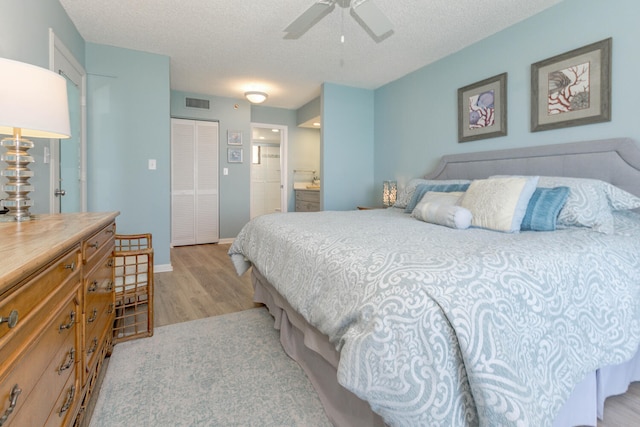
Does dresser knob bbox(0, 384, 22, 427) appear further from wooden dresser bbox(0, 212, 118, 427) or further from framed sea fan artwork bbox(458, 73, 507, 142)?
framed sea fan artwork bbox(458, 73, 507, 142)

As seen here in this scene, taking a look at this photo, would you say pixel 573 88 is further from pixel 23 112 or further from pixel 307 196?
pixel 307 196

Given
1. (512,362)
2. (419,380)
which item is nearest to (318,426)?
(419,380)

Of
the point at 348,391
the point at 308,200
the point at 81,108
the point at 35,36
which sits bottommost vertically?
the point at 348,391

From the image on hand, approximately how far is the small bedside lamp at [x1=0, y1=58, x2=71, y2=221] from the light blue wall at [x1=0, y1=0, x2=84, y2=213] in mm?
361

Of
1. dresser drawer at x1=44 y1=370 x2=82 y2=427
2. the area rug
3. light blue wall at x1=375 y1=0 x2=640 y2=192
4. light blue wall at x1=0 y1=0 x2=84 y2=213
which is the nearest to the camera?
dresser drawer at x1=44 y1=370 x2=82 y2=427

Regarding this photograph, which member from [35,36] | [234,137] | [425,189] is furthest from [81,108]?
[425,189]

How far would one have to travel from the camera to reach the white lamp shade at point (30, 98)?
1223 millimetres

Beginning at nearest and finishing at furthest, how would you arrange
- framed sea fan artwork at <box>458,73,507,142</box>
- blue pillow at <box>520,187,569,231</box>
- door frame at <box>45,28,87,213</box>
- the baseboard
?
blue pillow at <box>520,187,569,231</box>, door frame at <box>45,28,87,213</box>, framed sea fan artwork at <box>458,73,507,142</box>, the baseboard

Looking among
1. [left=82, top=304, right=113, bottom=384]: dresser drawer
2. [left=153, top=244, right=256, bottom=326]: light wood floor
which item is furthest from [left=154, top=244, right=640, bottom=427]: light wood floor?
[left=82, top=304, right=113, bottom=384]: dresser drawer

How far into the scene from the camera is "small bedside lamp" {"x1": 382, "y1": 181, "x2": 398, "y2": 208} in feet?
13.2

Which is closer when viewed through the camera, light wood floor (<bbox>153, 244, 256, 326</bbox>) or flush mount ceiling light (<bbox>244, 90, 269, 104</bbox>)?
light wood floor (<bbox>153, 244, 256, 326</bbox>)

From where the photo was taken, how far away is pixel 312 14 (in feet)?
6.91

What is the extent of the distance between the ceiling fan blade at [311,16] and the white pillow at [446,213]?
4.70 feet

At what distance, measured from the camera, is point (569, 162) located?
7.70ft
